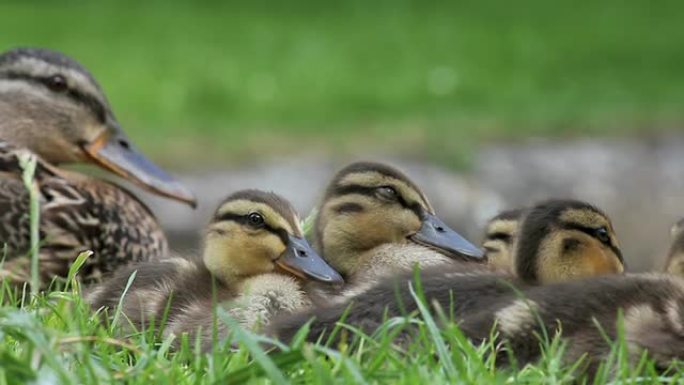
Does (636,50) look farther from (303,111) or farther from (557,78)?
(303,111)

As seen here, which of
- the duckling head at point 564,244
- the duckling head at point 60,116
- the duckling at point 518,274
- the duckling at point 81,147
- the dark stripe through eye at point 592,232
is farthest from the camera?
the duckling head at point 60,116

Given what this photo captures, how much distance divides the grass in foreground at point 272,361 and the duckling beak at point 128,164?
2063mm

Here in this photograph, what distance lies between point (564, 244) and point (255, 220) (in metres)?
0.72

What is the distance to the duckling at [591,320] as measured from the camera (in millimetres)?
2939

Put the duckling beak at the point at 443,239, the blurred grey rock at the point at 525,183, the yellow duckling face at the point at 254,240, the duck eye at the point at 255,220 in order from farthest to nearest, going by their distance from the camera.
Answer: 1. the blurred grey rock at the point at 525,183
2. the duckling beak at the point at 443,239
3. the duck eye at the point at 255,220
4. the yellow duckling face at the point at 254,240

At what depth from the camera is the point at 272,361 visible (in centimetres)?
260

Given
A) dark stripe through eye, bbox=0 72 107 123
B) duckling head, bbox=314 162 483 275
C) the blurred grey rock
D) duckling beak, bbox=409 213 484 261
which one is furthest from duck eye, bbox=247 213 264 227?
the blurred grey rock

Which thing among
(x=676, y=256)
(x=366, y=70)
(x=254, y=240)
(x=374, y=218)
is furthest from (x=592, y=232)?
(x=366, y=70)

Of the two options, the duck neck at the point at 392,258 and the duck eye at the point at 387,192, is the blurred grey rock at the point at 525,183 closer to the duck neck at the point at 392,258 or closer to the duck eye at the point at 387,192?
the duck eye at the point at 387,192

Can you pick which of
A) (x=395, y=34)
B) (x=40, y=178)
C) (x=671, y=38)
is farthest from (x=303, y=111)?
(x=40, y=178)

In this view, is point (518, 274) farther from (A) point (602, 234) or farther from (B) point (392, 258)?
(B) point (392, 258)

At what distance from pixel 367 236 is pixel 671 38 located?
12.2m

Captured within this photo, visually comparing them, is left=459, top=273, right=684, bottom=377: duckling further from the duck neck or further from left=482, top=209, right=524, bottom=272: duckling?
left=482, top=209, right=524, bottom=272: duckling

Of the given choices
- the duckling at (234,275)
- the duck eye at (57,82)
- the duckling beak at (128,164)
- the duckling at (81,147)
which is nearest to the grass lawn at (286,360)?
the duckling at (234,275)
